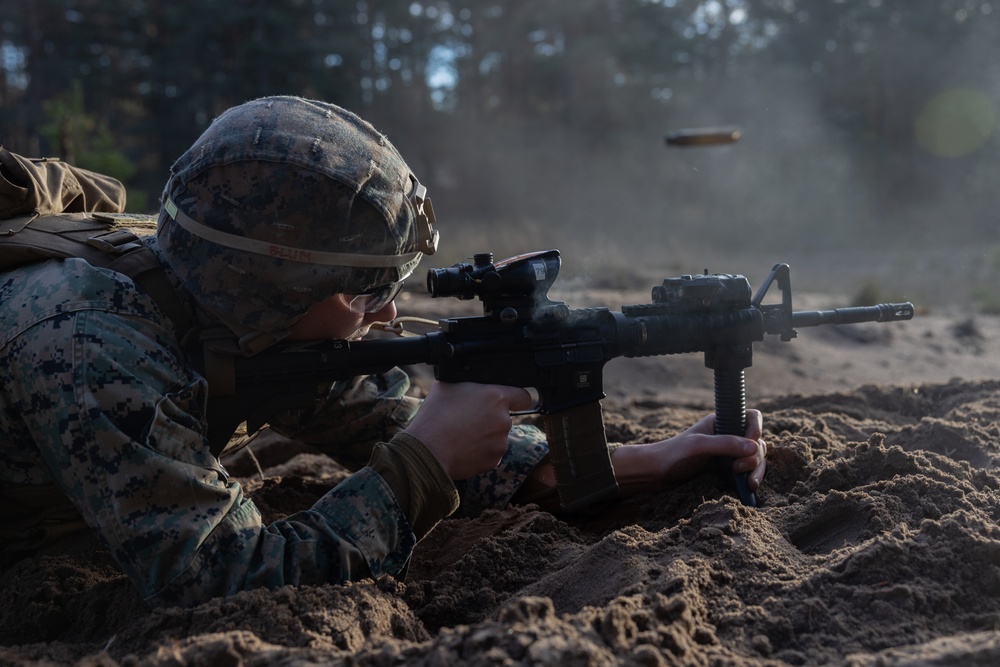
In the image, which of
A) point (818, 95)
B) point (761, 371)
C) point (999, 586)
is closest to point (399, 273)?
point (999, 586)

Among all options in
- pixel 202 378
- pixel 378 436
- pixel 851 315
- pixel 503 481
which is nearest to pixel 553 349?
pixel 503 481

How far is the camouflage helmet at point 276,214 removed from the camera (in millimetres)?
2441

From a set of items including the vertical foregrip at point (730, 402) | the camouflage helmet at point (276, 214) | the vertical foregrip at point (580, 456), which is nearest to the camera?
the camouflage helmet at point (276, 214)

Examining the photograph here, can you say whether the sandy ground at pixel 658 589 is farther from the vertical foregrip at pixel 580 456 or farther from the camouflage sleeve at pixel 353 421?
the camouflage sleeve at pixel 353 421

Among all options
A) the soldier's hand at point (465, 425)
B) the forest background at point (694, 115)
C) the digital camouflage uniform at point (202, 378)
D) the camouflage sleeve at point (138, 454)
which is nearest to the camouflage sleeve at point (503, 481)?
the soldier's hand at point (465, 425)

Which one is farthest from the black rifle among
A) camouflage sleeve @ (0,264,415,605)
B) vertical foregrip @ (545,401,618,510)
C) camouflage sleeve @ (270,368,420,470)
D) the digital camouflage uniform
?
camouflage sleeve @ (270,368,420,470)

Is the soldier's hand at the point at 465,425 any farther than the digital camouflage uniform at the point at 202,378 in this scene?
Yes

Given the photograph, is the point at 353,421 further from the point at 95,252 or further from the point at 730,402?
the point at 730,402

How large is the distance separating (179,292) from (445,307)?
6.07 m

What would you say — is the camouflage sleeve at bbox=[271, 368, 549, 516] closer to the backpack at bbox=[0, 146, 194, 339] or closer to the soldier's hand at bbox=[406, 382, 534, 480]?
the soldier's hand at bbox=[406, 382, 534, 480]

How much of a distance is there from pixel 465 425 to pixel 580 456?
0.66 m

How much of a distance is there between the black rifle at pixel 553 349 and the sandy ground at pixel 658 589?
33 cm

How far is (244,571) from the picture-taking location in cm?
227

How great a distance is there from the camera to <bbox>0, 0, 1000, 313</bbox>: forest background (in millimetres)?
29938
